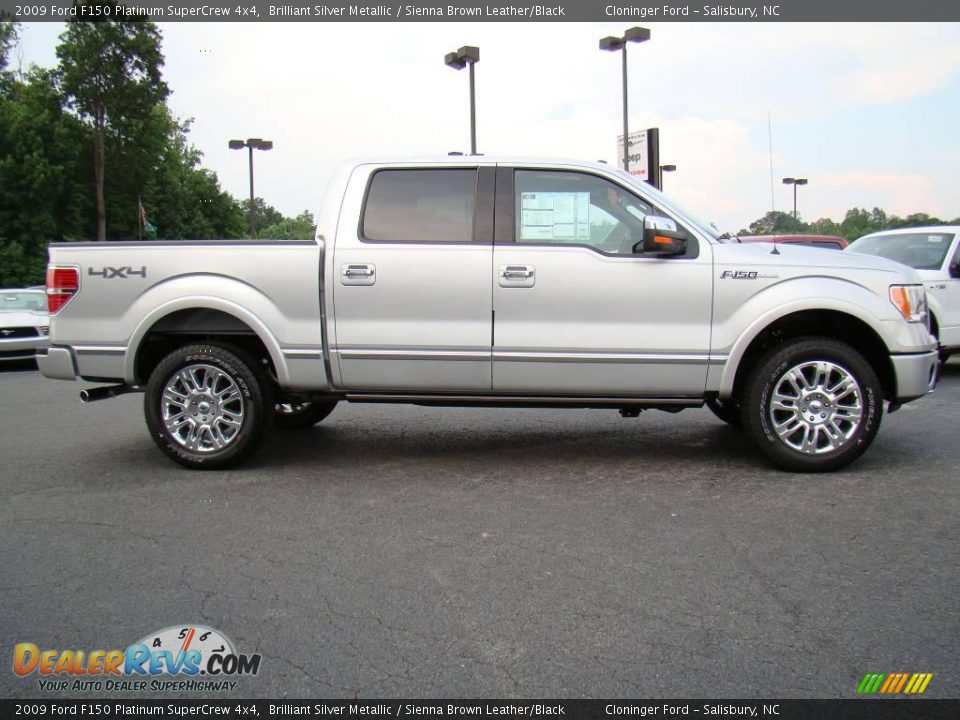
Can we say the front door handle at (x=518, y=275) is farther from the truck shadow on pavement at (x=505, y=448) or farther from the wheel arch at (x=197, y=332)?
the wheel arch at (x=197, y=332)

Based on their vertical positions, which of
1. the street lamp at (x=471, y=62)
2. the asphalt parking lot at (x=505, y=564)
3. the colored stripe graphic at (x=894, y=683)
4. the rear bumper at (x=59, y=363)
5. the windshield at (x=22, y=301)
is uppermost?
the street lamp at (x=471, y=62)

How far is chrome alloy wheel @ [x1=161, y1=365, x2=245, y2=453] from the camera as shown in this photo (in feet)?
18.3

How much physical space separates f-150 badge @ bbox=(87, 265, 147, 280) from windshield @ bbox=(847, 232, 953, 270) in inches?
308

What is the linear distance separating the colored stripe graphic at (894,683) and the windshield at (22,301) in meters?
14.2

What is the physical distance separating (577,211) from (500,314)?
89 centimetres

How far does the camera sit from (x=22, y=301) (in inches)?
544

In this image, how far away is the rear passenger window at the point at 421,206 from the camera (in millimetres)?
5551

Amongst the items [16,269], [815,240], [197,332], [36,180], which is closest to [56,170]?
[36,180]

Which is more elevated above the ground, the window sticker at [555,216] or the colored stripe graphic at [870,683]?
the window sticker at [555,216]

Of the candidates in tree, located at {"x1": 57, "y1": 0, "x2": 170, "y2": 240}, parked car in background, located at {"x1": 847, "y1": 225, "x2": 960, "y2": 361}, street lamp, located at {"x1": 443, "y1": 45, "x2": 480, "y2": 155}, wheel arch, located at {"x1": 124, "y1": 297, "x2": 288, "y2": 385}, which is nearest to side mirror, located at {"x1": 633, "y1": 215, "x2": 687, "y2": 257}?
wheel arch, located at {"x1": 124, "y1": 297, "x2": 288, "y2": 385}

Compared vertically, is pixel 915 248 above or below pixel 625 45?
below

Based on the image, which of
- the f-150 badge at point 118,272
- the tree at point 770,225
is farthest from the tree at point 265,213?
the f-150 badge at point 118,272

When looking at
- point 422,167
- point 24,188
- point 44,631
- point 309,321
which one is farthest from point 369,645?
point 24,188

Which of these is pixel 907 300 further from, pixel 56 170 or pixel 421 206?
pixel 56 170
